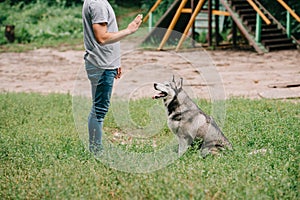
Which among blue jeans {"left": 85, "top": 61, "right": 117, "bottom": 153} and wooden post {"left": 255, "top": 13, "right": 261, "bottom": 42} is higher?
blue jeans {"left": 85, "top": 61, "right": 117, "bottom": 153}

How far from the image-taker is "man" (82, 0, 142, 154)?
555 cm

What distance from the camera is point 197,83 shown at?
12320 mm

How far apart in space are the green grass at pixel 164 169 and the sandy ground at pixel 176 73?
262 cm

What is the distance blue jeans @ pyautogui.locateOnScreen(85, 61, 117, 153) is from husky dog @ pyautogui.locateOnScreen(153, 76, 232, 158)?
55 cm

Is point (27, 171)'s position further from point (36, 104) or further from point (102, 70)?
point (36, 104)

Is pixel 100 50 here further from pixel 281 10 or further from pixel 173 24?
pixel 281 10

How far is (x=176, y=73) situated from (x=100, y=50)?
7.97 m


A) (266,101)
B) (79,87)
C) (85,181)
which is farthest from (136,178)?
(79,87)

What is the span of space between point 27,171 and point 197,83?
720cm

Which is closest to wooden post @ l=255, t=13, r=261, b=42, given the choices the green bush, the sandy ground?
the sandy ground

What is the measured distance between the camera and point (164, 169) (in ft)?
17.4

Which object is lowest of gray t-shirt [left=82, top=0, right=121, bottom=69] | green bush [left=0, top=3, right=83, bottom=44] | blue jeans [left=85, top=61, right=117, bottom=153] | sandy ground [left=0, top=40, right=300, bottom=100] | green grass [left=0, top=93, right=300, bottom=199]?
green bush [left=0, top=3, right=83, bottom=44]

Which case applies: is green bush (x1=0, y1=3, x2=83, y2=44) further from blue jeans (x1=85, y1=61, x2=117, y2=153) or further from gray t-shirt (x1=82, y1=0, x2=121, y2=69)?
gray t-shirt (x1=82, y1=0, x2=121, y2=69)

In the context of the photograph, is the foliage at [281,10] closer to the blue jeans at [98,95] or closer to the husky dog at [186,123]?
the husky dog at [186,123]
